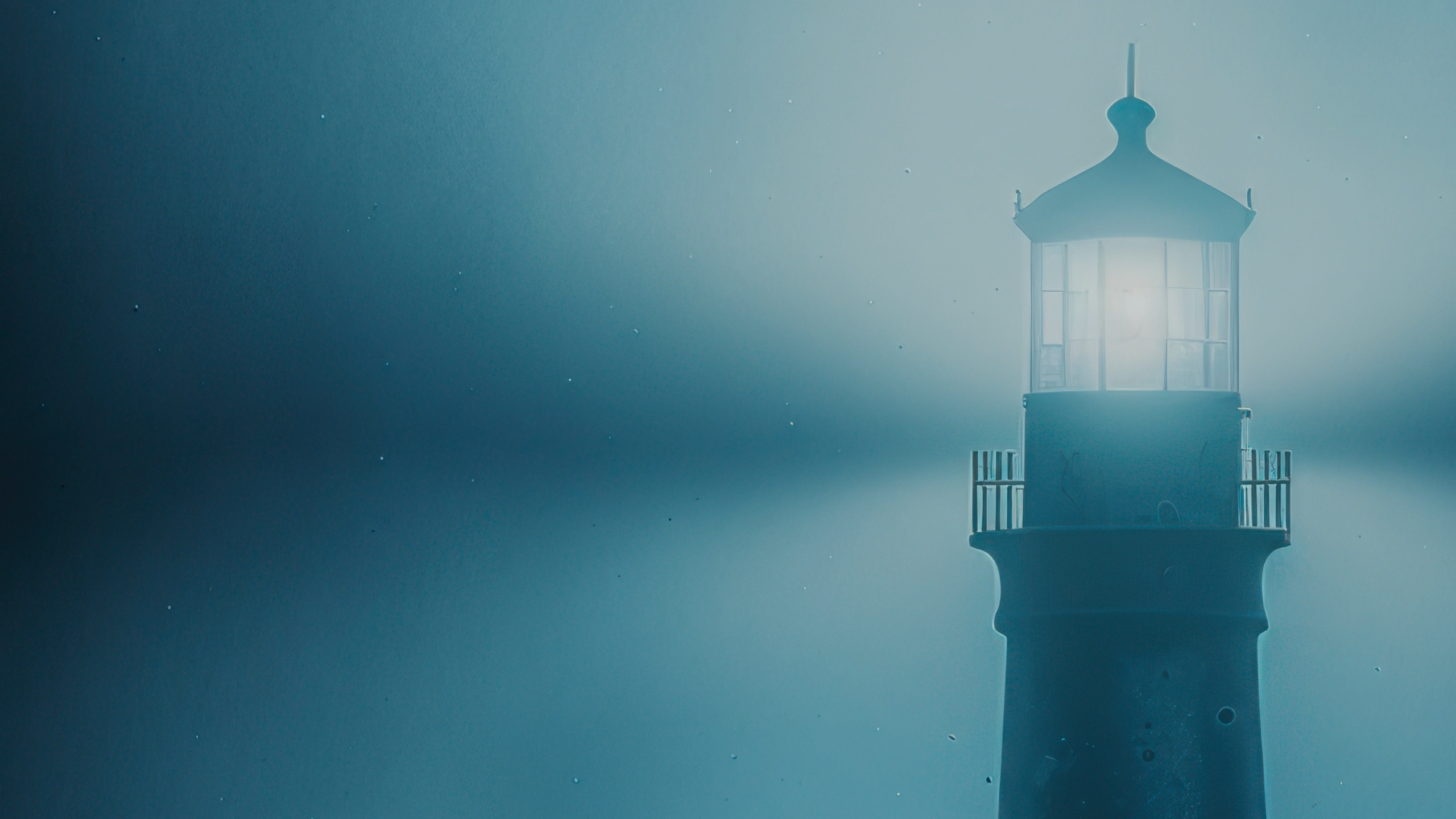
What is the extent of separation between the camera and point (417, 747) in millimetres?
1633

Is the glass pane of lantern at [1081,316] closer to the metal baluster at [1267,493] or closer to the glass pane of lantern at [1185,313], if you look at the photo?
the glass pane of lantern at [1185,313]

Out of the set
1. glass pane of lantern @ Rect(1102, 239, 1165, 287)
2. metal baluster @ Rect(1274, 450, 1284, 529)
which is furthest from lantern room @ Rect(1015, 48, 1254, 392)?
metal baluster @ Rect(1274, 450, 1284, 529)

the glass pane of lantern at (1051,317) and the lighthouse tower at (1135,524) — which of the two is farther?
the glass pane of lantern at (1051,317)

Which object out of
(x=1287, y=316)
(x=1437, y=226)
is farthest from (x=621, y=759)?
(x=1437, y=226)

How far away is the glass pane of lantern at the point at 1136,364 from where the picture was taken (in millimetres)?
1428

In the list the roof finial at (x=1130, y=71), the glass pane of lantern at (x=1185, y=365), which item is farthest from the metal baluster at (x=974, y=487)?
the roof finial at (x=1130, y=71)

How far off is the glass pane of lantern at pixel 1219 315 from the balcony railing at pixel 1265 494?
14 cm

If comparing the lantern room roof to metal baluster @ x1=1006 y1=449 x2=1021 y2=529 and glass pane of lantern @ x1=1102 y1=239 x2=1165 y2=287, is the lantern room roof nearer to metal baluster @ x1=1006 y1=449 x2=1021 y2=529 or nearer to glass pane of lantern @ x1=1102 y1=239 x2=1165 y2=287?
glass pane of lantern @ x1=1102 y1=239 x2=1165 y2=287

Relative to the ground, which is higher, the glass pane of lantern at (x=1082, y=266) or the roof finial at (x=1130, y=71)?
the roof finial at (x=1130, y=71)

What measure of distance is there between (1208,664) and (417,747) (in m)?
0.98

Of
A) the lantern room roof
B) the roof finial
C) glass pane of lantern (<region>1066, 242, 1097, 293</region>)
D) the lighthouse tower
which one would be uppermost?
the roof finial

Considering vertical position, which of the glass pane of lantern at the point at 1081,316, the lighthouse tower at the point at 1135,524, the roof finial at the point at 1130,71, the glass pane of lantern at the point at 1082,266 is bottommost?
the lighthouse tower at the point at 1135,524

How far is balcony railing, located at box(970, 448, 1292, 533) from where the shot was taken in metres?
1.42

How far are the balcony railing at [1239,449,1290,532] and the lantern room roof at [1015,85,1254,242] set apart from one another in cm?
27
